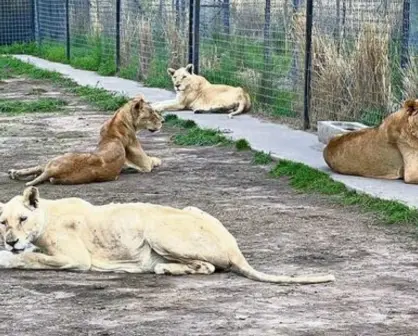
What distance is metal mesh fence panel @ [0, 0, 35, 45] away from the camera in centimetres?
2798

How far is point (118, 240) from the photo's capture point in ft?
22.8

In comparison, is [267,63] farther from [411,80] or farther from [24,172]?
[24,172]

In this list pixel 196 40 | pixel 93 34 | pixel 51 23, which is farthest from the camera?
pixel 51 23

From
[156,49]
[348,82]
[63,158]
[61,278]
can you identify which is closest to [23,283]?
[61,278]

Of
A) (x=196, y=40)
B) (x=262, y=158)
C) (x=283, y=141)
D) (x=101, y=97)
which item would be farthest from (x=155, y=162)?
(x=196, y=40)

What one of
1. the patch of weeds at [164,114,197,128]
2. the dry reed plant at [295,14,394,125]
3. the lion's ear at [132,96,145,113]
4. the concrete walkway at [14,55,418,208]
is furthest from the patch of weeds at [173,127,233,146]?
the lion's ear at [132,96,145,113]

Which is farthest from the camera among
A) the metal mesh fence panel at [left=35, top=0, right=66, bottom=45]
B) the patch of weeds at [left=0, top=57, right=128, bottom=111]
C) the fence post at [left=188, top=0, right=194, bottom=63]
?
the metal mesh fence panel at [left=35, top=0, right=66, bottom=45]

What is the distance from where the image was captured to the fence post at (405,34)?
1227 centimetres

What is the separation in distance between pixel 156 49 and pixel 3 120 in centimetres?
511

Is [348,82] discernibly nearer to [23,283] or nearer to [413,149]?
[413,149]

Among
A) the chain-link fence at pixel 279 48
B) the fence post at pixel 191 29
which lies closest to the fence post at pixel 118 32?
the chain-link fence at pixel 279 48

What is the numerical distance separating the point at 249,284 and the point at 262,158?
493 cm

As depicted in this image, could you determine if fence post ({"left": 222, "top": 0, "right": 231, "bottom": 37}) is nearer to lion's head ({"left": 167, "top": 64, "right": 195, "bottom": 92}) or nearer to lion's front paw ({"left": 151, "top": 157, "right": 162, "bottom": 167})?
lion's head ({"left": 167, "top": 64, "right": 195, "bottom": 92})

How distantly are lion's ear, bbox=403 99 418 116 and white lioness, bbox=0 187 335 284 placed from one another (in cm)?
365
